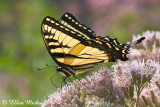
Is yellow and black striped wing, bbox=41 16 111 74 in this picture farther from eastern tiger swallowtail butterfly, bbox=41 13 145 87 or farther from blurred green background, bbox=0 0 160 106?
blurred green background, bbox=0 0 160 106

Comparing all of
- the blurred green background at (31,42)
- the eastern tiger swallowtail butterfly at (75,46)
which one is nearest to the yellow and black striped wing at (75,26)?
the eastern tiger swallowtail butterfly at (75,46)

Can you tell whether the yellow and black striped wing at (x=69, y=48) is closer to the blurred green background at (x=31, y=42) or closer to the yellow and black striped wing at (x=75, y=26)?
the yellow and black striped wing at (x=75, y=26)

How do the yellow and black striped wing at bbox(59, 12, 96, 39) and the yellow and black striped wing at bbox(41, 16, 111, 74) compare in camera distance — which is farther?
the yellow and black striped wing at bbox(59, 12, 96, 39)

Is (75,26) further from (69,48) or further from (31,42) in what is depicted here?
(31,42)

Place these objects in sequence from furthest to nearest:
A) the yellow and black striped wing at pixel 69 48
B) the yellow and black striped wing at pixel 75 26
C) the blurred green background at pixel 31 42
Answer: the blurred green background at pixel 31 42 < the yellow and black striped wing at pixel 75 26 < the yellow and black striped wing at pixel 69 48

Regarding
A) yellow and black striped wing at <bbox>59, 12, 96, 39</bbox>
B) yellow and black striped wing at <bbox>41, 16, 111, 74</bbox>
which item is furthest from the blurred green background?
yellow and black striped wing at <bbox>59, 12, 96, 39</bbox>

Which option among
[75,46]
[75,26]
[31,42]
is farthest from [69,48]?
[31,42]

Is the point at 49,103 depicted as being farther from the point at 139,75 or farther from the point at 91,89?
the point at 139,75
